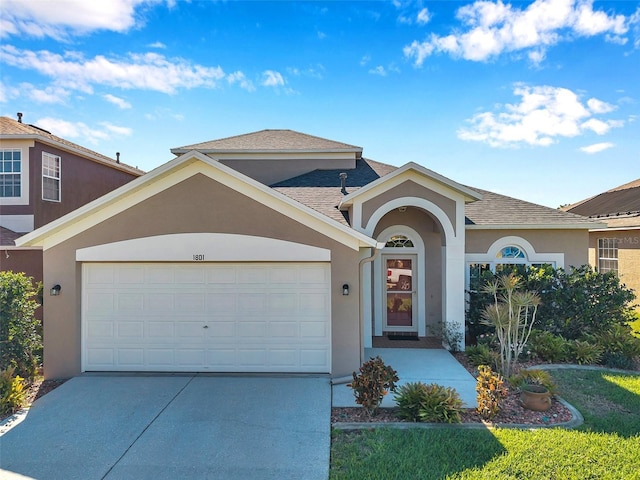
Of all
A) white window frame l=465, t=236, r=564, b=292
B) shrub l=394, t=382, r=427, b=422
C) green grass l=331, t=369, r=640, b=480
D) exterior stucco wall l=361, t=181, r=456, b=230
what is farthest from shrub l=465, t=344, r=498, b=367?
exterior stucco wall l=361, t=181, r=456, b=230

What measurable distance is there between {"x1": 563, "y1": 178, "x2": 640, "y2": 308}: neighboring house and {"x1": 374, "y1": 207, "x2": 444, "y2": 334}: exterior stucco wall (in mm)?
5807

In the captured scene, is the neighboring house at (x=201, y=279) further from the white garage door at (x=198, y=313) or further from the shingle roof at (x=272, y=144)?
the shingle roof at (x=272, y=144)

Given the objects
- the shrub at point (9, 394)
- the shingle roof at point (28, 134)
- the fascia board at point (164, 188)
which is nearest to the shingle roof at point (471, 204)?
the fascia board at point (164, 188)

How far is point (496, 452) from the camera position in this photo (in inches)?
199

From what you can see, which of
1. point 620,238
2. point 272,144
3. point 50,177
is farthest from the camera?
point 620,238

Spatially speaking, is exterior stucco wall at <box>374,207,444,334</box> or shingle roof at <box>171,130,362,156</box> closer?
exterior stucco wall at <box>374,207,444,334</box>

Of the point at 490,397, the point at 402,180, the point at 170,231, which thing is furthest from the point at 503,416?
the point at 170,231

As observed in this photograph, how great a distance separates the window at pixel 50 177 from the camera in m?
13.2

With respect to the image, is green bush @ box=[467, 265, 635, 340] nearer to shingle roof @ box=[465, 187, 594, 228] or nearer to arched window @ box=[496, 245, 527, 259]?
arched window @ box=[496, 245, 527, 259]

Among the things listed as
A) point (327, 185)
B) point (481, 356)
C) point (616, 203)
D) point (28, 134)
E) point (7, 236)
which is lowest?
point (481, 356)

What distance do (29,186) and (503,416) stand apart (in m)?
15.9

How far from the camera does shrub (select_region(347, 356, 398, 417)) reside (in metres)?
6.07

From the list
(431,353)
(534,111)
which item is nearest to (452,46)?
(534,111)

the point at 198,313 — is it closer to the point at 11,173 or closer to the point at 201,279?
the point at 201,279
